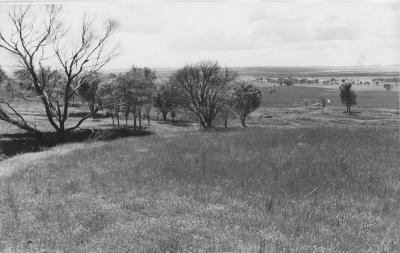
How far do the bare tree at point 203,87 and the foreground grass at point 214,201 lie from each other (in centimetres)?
3643

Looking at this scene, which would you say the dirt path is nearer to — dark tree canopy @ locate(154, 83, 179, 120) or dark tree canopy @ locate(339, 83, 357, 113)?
dark tree canopy @ locate(154, 83, 179, 120)

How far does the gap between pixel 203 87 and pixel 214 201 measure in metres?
43.5

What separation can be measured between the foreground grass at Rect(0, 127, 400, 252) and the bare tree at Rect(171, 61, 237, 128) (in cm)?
3643

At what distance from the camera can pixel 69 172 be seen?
46.0ft

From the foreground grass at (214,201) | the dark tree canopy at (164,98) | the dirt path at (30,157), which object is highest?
the dark tree canopy at (164,98)

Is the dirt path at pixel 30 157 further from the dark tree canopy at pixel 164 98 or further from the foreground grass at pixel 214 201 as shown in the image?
the dark tree canopy at pixel 164 98

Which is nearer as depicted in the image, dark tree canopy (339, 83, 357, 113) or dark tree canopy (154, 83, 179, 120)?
dark tree canopy (154, 83, 179, 120)

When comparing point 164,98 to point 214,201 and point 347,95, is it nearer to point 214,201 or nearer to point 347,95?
point 347,95

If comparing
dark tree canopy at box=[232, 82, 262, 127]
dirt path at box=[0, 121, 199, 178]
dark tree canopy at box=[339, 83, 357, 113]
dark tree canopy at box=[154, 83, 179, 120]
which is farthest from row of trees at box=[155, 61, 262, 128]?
dark tree canopy at box=[339, 83, 357, 113]

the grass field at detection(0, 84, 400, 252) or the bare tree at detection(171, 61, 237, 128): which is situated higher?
the bare tree at detection(171, 61, 237, 128)

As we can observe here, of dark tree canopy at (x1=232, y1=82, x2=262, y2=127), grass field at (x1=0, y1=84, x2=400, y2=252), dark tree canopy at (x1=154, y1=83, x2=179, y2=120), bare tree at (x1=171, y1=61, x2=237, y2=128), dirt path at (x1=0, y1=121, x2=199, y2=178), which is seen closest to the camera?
grass field at (x1=0, y1=84, x2=400, y2=252)

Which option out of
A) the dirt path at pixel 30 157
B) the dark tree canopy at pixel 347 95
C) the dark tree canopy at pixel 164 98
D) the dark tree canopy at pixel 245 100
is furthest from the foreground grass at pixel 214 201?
the dark tree canopy at pixel 347 95

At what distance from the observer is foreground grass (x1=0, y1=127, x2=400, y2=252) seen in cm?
712

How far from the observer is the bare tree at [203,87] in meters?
52.4
